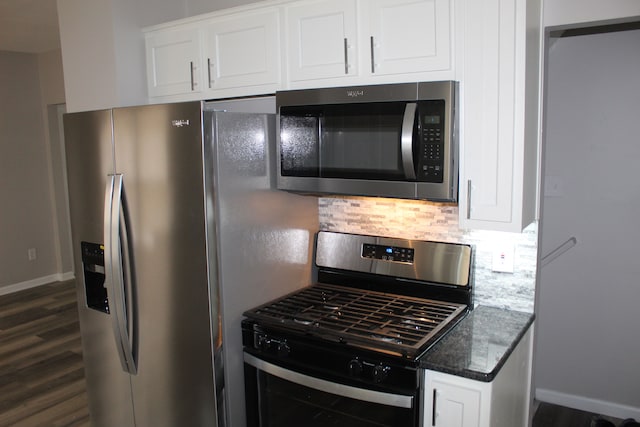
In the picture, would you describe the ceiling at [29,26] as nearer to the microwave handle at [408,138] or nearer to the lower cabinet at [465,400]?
the microwave handle at [408,138]

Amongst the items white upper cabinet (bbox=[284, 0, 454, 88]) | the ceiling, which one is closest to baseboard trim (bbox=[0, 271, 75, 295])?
the ceiling

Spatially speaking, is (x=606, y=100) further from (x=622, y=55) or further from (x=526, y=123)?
(x=526, y=123)

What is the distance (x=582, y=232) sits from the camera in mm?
3039

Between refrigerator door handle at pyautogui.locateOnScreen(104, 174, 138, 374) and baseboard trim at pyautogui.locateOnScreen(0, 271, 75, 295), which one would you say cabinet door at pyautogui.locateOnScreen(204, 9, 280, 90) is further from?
baseboard trim at pyautogui.locateOnScreen(0, 271, 75, 295)

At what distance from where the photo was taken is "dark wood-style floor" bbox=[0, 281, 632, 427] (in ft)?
10.4

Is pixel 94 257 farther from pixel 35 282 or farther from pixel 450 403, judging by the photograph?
pixel 35 282

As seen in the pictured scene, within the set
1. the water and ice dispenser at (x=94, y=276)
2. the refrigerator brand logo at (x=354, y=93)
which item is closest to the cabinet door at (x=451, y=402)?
the refrigerator brand logo at (x=354, y=93)

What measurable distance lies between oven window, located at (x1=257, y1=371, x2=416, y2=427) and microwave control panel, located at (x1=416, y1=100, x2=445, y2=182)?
82 cm

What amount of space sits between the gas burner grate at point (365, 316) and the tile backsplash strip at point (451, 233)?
179 millimetres

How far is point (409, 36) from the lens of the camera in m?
1.95

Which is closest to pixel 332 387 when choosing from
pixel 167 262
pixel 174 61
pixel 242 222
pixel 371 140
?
pixel 242 222

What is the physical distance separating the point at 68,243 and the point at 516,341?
5732 millimetres

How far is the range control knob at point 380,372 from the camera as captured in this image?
70.2 inches

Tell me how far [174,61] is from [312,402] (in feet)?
5.75
